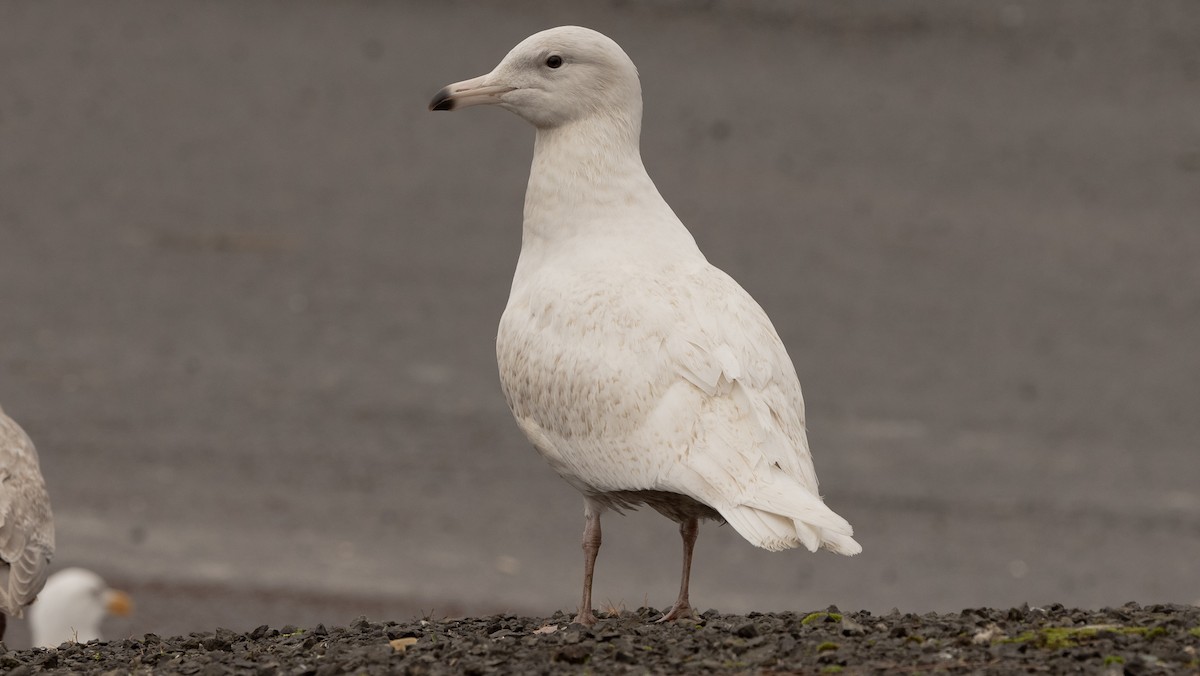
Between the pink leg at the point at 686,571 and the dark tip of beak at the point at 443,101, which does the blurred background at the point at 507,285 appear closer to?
the pink leg at the point at 686,571

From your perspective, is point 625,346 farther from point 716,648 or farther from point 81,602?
point 81,602

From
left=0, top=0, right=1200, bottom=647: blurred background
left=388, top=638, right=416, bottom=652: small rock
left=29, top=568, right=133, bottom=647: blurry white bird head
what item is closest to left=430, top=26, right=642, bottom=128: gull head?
left=388, top=638, right=416, bottom=652: small rock

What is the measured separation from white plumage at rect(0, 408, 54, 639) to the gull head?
3285 millimetres

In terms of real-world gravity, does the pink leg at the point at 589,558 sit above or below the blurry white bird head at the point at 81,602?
below

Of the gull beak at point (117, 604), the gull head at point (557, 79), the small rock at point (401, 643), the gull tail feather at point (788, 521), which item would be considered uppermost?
the gull head at point (557, 79)

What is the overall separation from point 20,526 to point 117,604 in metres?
3.13

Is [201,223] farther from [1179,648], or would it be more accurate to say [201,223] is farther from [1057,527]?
[1179,648]

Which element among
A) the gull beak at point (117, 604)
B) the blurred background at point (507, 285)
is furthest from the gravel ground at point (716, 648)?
the gull beak at point (117, 604)

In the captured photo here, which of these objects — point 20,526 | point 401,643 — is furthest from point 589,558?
point 20,526

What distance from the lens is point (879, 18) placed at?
22.0 meters

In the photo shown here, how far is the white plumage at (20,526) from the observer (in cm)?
920

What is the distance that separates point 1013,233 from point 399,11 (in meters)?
7.94

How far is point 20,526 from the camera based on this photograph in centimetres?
941

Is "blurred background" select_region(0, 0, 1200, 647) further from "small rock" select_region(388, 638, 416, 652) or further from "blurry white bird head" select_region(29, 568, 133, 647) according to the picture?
"small rock" select_region(388, 638, 416, 652)
